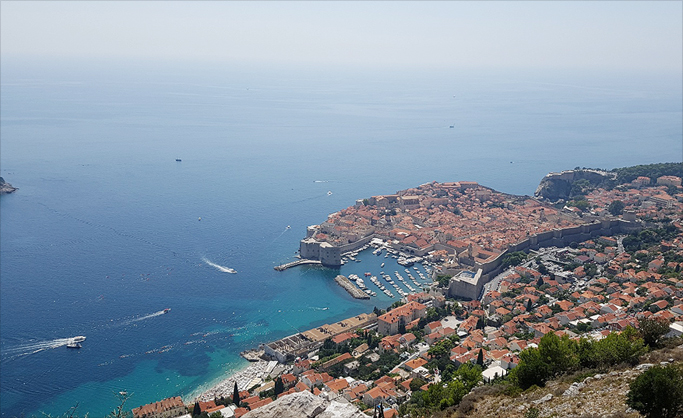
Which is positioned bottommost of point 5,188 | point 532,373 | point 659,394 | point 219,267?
point 219,267

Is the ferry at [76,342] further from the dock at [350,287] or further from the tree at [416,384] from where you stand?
the tree at [416,384]

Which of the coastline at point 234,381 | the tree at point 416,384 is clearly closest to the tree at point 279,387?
the coastline at point 234,381

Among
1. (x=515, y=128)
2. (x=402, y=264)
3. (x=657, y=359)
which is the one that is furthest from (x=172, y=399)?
(x=515, y=128)

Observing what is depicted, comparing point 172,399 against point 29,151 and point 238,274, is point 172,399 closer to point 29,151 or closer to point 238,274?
point 238,274

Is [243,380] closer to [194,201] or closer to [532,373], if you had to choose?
[532,373]

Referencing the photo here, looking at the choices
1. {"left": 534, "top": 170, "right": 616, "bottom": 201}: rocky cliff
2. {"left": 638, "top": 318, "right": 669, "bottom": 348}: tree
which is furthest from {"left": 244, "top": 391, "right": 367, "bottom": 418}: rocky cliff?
{"left": 534, "top": 170, "right": 616, "bottom": 201}: rocky cliff

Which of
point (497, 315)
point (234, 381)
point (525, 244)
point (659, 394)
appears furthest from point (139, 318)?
point (659, 394)

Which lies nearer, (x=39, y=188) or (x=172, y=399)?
(x=172, y=399)
